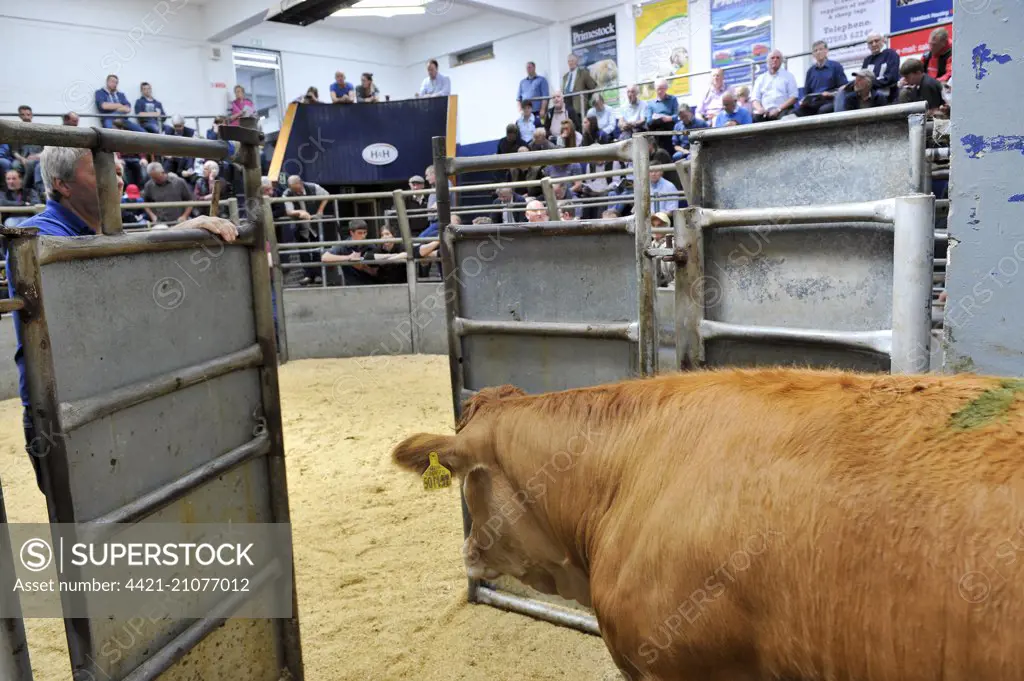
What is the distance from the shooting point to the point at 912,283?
7.91 feet

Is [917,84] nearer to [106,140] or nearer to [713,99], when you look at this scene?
[713,99]

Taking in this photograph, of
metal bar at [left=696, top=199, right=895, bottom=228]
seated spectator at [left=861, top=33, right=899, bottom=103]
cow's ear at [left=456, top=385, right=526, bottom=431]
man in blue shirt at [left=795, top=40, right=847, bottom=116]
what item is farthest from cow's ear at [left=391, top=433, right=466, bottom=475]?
man in blue shirt at [left=795, top=40, right=847, bottom=116]

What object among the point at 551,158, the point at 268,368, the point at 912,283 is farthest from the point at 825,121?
the point at 268,368

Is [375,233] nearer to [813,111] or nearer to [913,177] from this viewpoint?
[813,111]

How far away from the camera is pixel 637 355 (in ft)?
9.69

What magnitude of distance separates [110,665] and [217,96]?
1967 cm

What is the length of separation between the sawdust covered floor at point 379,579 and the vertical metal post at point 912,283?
162 centimetres

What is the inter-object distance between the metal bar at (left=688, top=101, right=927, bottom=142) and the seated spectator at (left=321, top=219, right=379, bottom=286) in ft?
24.6

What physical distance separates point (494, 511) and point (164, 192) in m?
10.5

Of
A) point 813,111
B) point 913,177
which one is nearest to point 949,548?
point 913,177

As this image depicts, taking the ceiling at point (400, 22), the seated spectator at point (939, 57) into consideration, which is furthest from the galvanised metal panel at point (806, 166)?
the ceiling at point (400, 22)

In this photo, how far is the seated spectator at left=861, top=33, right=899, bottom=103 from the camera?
8961mm

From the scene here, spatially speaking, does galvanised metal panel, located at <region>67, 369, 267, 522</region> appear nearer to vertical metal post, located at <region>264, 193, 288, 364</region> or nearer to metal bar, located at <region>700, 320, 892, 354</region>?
metal bar, located at <region>700, 320, 892, 354</region>

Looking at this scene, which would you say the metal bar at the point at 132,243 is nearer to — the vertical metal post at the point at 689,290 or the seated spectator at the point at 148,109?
the vertical metal post at the point at 689,290
